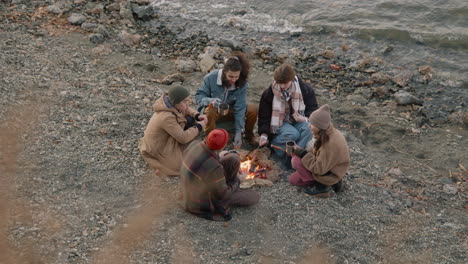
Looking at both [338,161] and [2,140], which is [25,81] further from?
[338,161]

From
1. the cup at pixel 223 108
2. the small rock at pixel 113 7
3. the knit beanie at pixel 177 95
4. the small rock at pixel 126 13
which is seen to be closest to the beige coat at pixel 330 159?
the cup at pixel 223 108

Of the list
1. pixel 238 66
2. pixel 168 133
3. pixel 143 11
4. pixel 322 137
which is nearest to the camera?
pixel 322 137

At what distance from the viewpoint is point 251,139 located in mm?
8086

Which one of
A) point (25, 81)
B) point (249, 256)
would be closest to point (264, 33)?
point (25, 81)

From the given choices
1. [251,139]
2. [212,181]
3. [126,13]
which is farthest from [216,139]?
[126,13]

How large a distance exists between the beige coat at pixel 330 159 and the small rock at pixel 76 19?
789 centimetres

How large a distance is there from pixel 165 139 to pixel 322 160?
223 cm

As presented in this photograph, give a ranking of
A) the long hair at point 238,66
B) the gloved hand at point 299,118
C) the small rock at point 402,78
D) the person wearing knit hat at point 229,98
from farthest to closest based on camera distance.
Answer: the small rock at point 402,78
the gloved hand at point 299,118
the person wearing knit hat at point 229,98
the long hair at point 238,66

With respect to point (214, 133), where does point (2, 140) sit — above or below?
below

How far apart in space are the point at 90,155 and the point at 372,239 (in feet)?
13.5

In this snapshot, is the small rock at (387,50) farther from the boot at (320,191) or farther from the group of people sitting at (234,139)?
the boot at (320,191)

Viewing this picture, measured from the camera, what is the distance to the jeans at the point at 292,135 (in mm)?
7402

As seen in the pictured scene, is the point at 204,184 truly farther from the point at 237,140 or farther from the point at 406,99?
the point at 406,99

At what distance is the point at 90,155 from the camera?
6797mm
